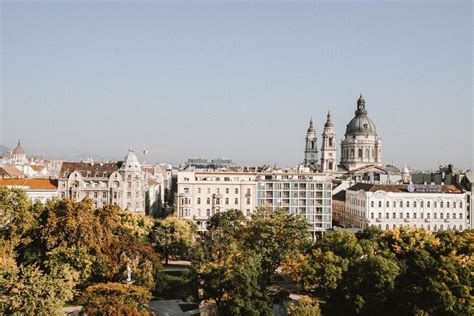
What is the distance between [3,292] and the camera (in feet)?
129

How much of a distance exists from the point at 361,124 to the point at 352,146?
281 inches

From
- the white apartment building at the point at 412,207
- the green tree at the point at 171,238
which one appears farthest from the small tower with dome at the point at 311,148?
the green tree at the point at 171,238

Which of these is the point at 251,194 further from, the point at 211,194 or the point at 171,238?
the point at 171,238

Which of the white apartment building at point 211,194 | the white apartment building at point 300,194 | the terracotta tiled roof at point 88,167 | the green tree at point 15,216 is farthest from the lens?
the white apartment building at point 300,194

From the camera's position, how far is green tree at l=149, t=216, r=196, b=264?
67.3m

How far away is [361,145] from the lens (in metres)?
160

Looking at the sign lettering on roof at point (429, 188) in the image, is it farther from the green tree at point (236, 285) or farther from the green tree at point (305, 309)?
the green tree at point (305, 309)

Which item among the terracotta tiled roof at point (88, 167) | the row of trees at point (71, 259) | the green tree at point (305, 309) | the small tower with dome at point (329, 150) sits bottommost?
the green tree at point (305, 309)

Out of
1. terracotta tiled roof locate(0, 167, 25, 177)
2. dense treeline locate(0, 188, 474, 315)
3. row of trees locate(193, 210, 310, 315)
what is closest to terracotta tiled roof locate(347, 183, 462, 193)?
dense treeline locate(0, 188, 474, 315)

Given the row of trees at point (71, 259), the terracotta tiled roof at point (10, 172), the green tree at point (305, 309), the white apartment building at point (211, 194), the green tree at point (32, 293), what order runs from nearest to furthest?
the green tree at point (32, 293) < the row of trees at point (71, 259) < the green tree at point (305, 309) < the white apartment building at point (211, 194) < the terracotta tiled roof at point (10, 172)

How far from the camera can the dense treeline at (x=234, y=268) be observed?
133 feet

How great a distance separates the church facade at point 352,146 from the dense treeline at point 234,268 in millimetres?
97130

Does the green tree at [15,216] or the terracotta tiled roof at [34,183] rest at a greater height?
the terracotta tiled roof at [34,183]

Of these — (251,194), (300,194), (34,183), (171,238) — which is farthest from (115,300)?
(300,194)
